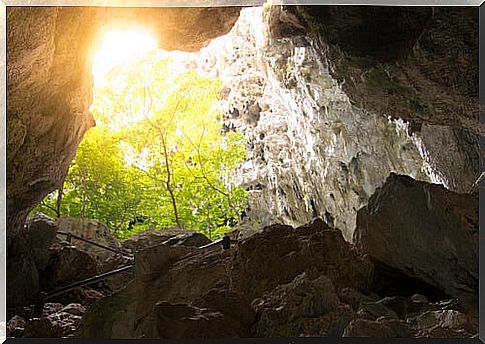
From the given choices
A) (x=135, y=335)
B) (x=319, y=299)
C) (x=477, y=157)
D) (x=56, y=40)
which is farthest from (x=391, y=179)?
(x=56, y=40)

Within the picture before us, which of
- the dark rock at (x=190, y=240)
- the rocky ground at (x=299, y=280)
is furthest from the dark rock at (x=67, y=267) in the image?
the dark rock at (x=190, y=240)

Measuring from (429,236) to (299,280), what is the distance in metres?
0.99

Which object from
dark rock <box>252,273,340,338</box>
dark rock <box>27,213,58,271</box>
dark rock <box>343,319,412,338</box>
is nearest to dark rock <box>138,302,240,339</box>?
dark rock <box>252,273,340,338</box>

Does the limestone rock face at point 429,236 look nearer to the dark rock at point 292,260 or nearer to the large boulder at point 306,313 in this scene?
the dark rock at point 292,260

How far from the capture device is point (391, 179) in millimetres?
4625

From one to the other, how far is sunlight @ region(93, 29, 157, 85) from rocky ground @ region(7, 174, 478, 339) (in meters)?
1.13

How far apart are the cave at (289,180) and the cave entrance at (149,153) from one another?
8cm

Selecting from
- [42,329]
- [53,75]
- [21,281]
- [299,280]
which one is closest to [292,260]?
[299,280]

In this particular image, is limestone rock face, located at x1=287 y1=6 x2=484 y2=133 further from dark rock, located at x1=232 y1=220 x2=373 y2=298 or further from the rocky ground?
dark rock, located at x1=232 y1=220 x2=373 y2=298

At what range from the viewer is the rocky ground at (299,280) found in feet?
13.3

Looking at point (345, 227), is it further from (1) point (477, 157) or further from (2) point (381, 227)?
(1) point (477, 157)

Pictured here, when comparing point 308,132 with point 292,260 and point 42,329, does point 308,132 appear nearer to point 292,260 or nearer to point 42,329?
point 292,260

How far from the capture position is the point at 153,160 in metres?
4.54

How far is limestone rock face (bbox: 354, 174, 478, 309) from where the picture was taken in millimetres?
4430
